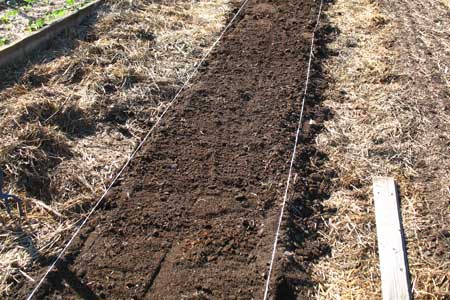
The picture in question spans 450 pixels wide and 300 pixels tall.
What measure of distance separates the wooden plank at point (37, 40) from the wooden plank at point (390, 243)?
172 inches

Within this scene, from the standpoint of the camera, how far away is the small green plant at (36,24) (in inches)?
257

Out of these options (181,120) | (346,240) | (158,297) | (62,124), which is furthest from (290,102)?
(158,297)

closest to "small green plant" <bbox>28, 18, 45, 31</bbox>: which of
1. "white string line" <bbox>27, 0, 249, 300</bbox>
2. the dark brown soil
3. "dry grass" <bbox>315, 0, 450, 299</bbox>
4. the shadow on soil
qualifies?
"white string line" <bbox>27, 0, 249, 300</bbox>

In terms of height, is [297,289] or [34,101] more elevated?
[34,101]

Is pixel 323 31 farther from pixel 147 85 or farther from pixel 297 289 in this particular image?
pixel 297 289

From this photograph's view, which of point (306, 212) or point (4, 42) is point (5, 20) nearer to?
point (4, 42)

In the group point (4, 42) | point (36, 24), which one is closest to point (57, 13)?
point (36, 24)

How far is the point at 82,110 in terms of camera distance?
509 cm

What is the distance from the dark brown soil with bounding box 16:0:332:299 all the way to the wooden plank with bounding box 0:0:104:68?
2187 millimetres

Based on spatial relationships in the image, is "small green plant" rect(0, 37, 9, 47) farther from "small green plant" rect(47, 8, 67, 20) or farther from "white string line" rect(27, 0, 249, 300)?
"white string line" rect(27, 0, 249, 300)

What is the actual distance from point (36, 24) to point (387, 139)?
4.76m

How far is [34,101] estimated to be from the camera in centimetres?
504

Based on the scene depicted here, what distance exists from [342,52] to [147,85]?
104 inches

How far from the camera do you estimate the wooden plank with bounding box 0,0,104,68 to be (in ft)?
19.2
